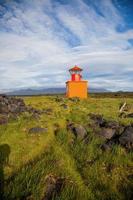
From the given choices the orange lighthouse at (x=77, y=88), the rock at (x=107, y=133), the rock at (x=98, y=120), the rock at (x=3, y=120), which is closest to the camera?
the rock at (x=107, y=133)

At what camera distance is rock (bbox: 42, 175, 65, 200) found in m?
8.09

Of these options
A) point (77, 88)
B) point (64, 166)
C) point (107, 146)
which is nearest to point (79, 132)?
point (107, 146)

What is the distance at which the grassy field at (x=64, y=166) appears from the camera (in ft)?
26.6

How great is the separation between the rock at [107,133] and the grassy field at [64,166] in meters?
0.65

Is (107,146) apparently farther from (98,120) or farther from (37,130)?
(98,120)

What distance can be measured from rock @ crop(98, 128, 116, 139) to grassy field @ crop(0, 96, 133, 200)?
65cm

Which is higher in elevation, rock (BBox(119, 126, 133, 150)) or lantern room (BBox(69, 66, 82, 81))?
lantern room (BBox(69, 66, 82, 81))

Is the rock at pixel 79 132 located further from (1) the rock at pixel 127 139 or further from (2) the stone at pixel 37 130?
(1) the rock at pixel 127 139

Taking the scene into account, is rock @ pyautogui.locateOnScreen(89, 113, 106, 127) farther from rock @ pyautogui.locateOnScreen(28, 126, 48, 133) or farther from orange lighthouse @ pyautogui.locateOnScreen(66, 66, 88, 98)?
orange lighthouse @ pyautogui.locateOnScreen(66, 66, 88, 98)

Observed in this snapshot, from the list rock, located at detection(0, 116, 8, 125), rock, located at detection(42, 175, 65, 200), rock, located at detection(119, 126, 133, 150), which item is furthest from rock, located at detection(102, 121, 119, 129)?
rock, located at detection(42, 175, 65, 200)

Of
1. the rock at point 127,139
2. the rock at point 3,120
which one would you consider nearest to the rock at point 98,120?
the rock at point 127,139

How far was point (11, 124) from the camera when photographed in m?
15.4

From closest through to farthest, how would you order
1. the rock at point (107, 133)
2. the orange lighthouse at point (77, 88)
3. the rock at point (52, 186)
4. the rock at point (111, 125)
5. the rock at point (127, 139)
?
the rock at point (52, 186) < the rock at point (127, 139) < the rock at point (107, 133) < the rock at point (111, 125) < the orange lighthouse at point (77, 88)

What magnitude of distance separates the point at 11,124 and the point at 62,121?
4.11 meters
